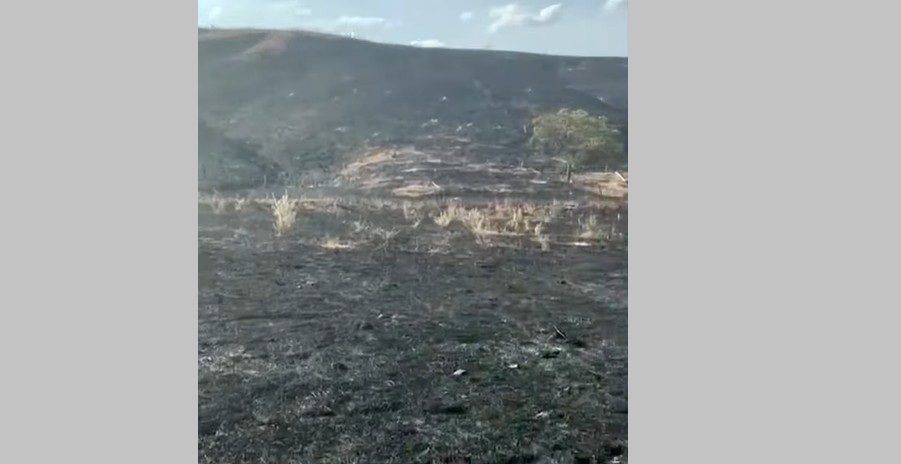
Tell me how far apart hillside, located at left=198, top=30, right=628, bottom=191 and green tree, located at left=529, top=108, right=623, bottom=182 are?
6 cm

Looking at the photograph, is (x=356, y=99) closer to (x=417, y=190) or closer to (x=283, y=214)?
(x=417, y=190)

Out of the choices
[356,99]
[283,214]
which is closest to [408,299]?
[283,214]

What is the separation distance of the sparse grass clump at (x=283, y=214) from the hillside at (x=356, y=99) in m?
0.12

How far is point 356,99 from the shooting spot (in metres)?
4.10

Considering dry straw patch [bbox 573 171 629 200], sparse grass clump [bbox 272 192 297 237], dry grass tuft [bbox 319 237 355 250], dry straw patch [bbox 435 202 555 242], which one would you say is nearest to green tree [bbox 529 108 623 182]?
dry straw patch [bbox 573 171 629 200]

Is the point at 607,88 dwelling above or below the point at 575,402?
above

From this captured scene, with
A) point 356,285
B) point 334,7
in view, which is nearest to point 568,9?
point 334,7

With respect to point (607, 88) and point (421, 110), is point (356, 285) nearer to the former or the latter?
point (421, 110)

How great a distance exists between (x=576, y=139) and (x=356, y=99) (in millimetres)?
1221

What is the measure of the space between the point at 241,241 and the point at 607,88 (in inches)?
84.1

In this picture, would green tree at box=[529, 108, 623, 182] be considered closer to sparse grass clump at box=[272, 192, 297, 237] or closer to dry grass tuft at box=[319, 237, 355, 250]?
dry grass tuft at box=[319, 237, 355, 250]

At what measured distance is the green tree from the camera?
410cm

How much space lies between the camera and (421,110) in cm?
413

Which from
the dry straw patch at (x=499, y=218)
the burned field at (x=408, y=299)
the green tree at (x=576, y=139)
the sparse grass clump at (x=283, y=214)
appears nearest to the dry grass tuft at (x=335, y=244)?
the burned field at (x=408, y=299)
